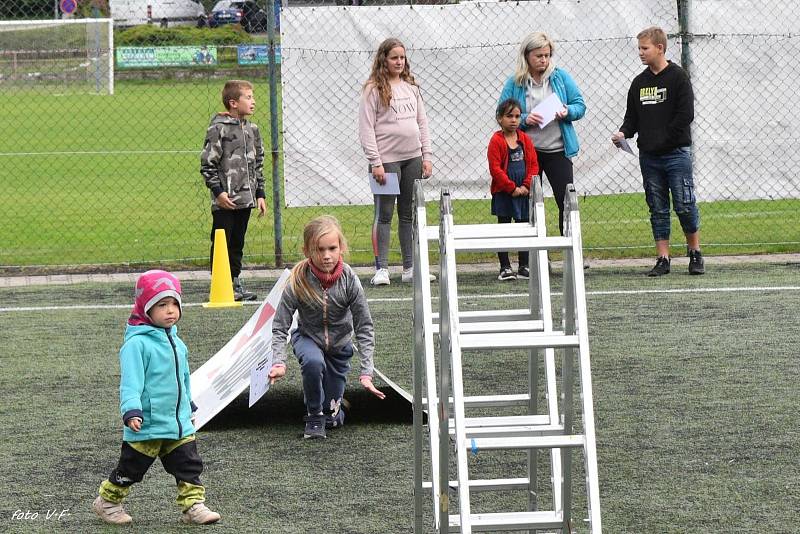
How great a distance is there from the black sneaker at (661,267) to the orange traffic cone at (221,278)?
335cm

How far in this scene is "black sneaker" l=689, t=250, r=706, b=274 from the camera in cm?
1106

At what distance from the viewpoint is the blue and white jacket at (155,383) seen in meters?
5.30

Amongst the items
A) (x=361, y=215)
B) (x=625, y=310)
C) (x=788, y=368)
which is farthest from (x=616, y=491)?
(x=361, y=215)

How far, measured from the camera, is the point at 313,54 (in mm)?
12195

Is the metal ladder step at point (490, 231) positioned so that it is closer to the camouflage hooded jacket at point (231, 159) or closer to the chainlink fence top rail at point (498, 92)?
the camouflage hooded jacket at point (231, 159)

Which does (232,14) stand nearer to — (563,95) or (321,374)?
(563,95)

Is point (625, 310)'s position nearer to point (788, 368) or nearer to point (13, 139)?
point (788, 368)

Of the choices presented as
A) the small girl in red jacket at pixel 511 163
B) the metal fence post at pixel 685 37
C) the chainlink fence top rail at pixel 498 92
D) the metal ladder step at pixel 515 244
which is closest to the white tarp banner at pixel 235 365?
the metal ladder step at pixel 515 244

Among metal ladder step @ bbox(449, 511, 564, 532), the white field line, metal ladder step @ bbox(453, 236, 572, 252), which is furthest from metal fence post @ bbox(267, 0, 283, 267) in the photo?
metal ladder step @ bbox(453, 236, 572, 252)

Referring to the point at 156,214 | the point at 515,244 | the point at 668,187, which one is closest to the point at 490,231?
the point at 515,244

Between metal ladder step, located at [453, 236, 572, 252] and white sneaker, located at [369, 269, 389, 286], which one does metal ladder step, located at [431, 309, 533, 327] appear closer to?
metal ladder step, located at [453, 236, 572, 252]

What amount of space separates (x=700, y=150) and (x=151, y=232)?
6.23m

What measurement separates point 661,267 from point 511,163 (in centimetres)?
152

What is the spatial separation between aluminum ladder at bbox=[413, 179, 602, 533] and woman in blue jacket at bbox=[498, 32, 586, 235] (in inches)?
239
